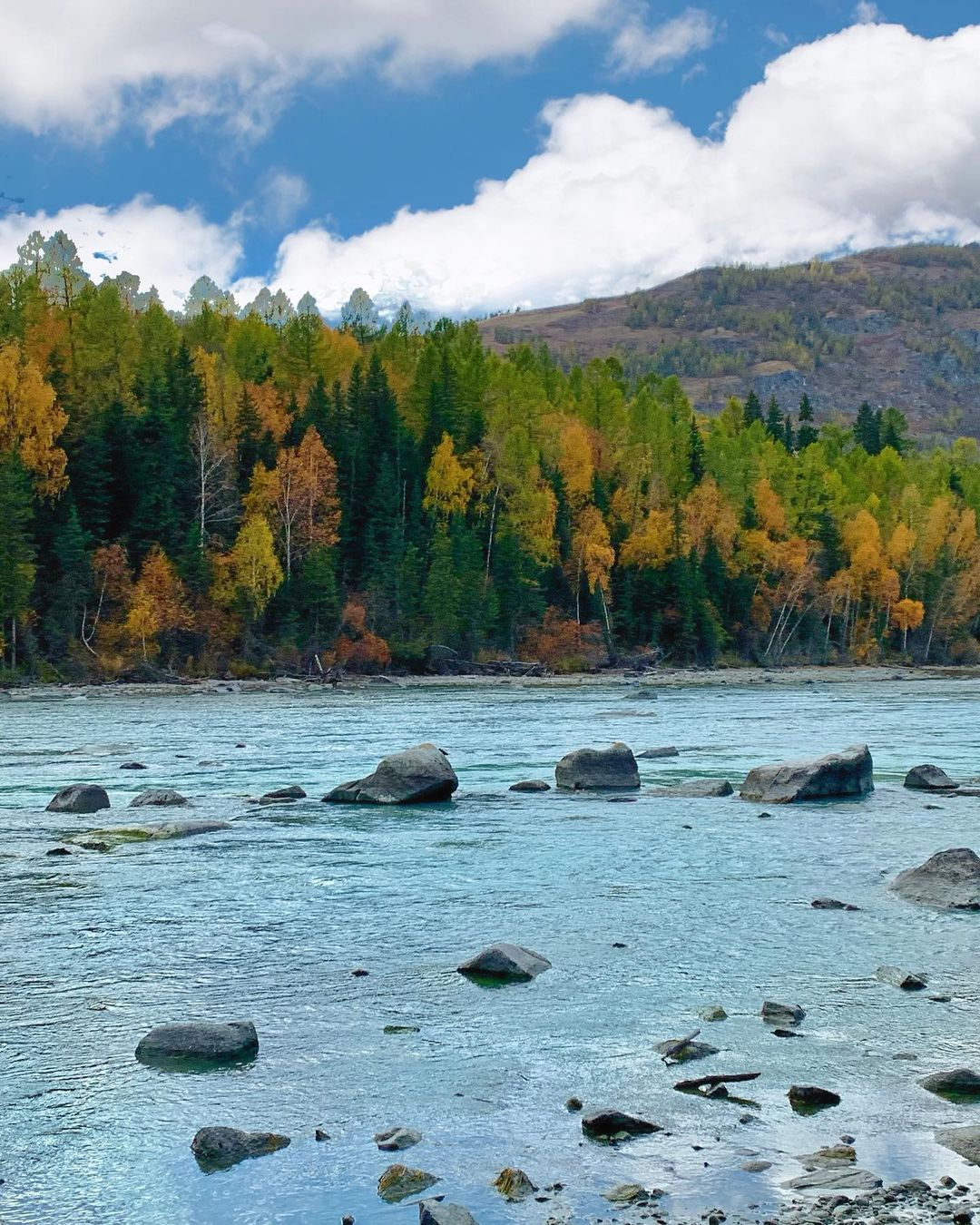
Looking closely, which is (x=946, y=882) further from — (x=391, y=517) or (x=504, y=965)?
(x=391, y=517)

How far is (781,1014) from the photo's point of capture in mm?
11852

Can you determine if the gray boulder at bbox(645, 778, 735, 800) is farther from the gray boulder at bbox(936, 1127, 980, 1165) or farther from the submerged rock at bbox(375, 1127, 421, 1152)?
the submerged rock at bbox(375, 1127, 421, 1152)

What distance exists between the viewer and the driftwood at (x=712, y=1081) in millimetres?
10219

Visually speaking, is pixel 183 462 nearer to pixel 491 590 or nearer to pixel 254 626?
pixel 254 626

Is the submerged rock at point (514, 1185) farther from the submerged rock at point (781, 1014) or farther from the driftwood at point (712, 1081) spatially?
the submerged rock at point (781, 1014)

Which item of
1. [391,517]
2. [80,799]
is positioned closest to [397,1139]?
[80,799]

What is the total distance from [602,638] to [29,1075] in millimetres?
87322

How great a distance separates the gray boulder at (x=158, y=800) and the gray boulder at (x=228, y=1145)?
55.9 feet

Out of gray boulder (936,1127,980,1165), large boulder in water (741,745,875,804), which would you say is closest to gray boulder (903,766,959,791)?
large boulder in water (741,745,875,804)

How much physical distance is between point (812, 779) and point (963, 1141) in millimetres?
18422

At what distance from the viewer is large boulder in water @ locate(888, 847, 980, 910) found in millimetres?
16625

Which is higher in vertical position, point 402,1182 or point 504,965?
point 504,965

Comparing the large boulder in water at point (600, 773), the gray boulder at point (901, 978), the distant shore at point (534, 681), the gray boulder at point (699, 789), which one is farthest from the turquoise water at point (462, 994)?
the distant shore at point (534, 681)

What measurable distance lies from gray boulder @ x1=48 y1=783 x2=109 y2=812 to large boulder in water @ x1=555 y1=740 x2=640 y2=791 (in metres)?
10.2
